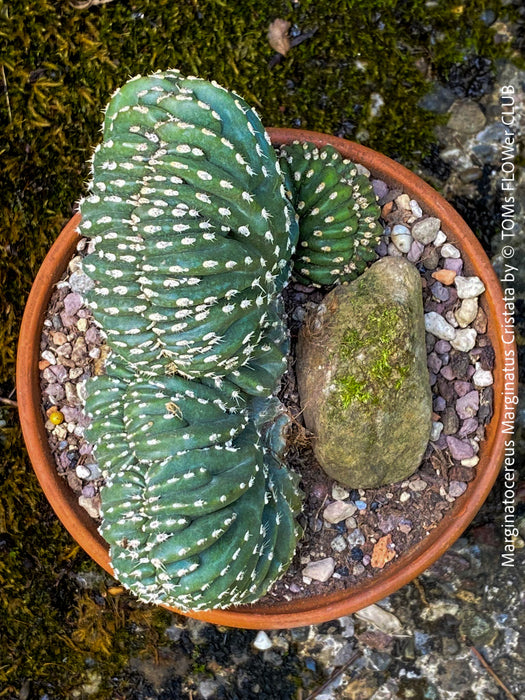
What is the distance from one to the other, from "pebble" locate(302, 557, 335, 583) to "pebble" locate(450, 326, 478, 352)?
75cm

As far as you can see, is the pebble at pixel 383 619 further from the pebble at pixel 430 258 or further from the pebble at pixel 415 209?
the pebble at pixel 415 209

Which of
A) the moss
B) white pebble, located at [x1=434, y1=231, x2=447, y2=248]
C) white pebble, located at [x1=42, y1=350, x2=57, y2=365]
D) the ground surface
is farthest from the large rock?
white pebble, located at [x1=42, y1=350, x2=57, y2=365]

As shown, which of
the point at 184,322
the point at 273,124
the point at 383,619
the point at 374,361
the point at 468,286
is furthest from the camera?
the point at 383,619

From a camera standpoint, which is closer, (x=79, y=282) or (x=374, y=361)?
(x=374, y=361)

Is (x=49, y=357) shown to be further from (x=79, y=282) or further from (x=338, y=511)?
(x=338, y=511)

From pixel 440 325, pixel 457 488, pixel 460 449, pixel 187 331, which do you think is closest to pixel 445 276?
pixel 440 325

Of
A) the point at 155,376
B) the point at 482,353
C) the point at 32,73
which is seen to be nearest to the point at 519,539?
the point at 482,353

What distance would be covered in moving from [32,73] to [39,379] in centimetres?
104

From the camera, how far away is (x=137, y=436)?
1.57m

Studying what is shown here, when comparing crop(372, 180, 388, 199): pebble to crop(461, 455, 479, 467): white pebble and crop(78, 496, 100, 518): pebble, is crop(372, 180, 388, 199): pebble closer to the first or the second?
crop(461, 455, 479, 467): white pebble

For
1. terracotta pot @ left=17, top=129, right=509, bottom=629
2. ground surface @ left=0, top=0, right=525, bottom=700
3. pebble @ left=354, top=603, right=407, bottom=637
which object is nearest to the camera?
terracotta pot @ left=17, top=129, right=509, bottom=629

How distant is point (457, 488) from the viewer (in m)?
2.05

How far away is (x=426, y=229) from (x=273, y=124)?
66 cm

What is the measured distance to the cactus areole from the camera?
4.60 ft
